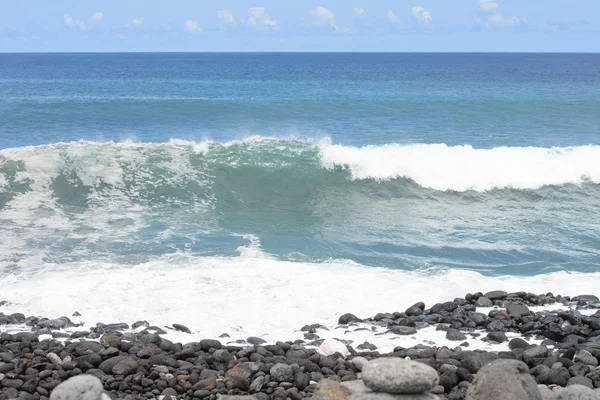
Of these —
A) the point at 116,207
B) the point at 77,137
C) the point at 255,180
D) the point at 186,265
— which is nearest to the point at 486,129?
the point at 255,180

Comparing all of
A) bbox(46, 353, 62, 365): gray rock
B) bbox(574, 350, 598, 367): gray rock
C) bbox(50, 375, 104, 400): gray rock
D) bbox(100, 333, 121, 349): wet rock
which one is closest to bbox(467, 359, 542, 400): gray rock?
bbox(574, 350, 598, 367): gray rock

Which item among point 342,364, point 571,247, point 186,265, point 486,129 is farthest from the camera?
point 486,129

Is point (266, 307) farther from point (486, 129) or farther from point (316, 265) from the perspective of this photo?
point (486, 129)

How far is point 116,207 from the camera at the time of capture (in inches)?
682

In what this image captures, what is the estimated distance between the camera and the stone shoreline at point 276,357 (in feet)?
24.0

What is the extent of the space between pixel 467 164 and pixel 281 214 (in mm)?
7236

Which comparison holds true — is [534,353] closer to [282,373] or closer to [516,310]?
[516,310]

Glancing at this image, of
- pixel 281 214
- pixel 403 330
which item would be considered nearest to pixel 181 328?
pixel 403 330

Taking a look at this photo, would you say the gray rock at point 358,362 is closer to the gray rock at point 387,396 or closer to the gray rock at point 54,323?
the gray rock at point 387,396

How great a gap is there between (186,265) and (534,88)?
45.0 metres

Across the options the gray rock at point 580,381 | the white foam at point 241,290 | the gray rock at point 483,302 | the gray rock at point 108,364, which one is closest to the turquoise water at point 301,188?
the white foam at point 241,290

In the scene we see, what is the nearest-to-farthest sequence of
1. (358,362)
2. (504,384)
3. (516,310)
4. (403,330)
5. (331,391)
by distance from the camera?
(504,384) → (331,391) → (358,362) → (403,330) → (516,310)

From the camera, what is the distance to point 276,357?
26.4 ft

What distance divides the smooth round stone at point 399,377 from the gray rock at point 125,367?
283 cm
